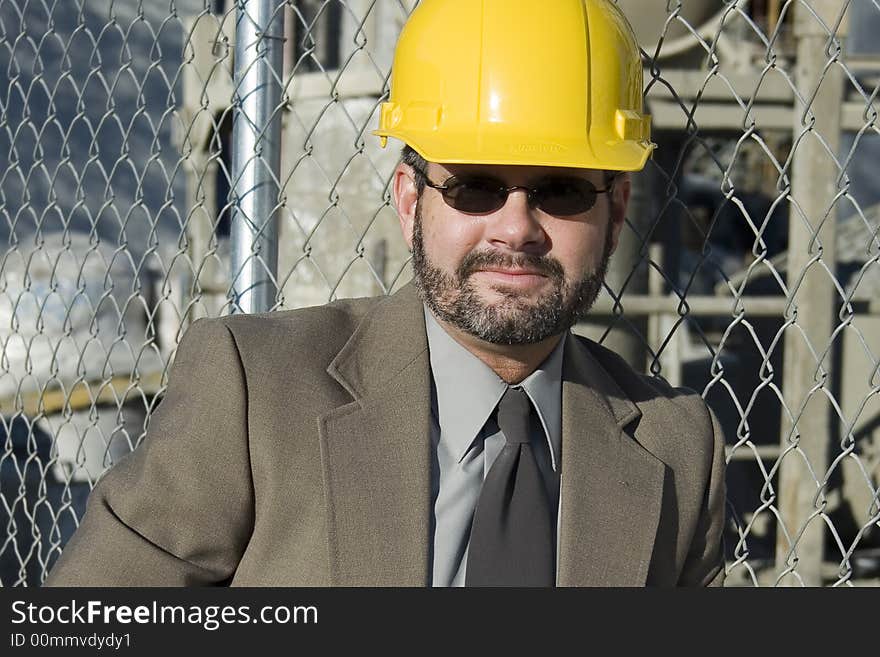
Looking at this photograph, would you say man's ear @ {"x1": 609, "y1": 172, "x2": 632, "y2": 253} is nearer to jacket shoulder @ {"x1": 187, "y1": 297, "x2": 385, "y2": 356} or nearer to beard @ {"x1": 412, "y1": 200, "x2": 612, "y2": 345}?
beard @ {"x1": 412, "y1": 200, "x2": 612, "y2": 345}

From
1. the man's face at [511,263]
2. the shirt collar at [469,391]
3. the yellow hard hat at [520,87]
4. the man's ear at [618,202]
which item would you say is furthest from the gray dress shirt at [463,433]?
the yellow hard hat at [520,87]

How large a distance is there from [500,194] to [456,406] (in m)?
0.38

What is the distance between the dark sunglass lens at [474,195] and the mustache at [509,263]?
8 centimetres

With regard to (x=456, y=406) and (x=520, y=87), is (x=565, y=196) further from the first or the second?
(x=456, y=406)

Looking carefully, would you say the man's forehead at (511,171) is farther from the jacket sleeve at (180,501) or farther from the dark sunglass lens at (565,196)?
the jacket sleeve at (180,501)

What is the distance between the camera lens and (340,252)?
5195 mm

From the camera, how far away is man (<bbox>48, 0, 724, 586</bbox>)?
1.88 m

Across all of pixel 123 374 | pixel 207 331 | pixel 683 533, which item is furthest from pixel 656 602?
pixel 123 374

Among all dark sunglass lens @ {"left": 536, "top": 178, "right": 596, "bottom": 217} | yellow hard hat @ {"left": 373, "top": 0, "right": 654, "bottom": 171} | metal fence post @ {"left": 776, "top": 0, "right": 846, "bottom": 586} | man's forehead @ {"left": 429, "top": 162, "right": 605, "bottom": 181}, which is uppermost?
yellow hard hat @ {"left": 373, "top": 0, "right": 654, "bottom": 171}

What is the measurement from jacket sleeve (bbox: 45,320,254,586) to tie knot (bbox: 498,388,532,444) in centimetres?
45

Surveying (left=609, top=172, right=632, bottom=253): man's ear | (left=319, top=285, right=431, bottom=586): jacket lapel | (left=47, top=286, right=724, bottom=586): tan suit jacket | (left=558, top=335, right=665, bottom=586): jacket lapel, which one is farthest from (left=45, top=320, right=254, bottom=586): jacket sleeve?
(left=609, top=172, right=632, bottom=253): man's ear

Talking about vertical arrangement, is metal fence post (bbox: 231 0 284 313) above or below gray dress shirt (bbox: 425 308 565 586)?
above

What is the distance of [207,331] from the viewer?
1.99 m

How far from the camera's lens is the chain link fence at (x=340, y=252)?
2566 millimetres
